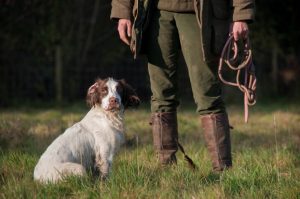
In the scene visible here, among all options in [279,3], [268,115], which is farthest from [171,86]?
[279,3]

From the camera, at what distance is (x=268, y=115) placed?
38.3 ft

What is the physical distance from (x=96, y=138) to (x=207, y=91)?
1.05 m

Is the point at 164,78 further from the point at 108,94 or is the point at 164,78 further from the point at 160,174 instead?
the point at 160,174

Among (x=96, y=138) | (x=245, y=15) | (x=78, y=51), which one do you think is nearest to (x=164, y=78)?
(x=96, y=138)

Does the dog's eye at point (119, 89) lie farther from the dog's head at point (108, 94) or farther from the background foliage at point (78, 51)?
the background foliage at point (78, 51)

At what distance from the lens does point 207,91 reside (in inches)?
215

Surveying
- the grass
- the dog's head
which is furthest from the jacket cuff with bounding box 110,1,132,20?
the grass

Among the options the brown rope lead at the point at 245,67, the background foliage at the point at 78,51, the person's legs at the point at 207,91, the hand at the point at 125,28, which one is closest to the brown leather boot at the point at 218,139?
the person's legs at the point at 207,91

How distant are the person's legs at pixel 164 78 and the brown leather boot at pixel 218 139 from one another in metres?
0.44

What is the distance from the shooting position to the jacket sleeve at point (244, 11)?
5.27 metres

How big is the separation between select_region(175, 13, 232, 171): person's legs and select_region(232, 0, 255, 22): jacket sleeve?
36 cm

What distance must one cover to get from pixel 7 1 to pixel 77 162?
944 centimetres

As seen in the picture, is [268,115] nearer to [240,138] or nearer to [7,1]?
[240,138]

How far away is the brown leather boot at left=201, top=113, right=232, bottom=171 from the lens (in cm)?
556
